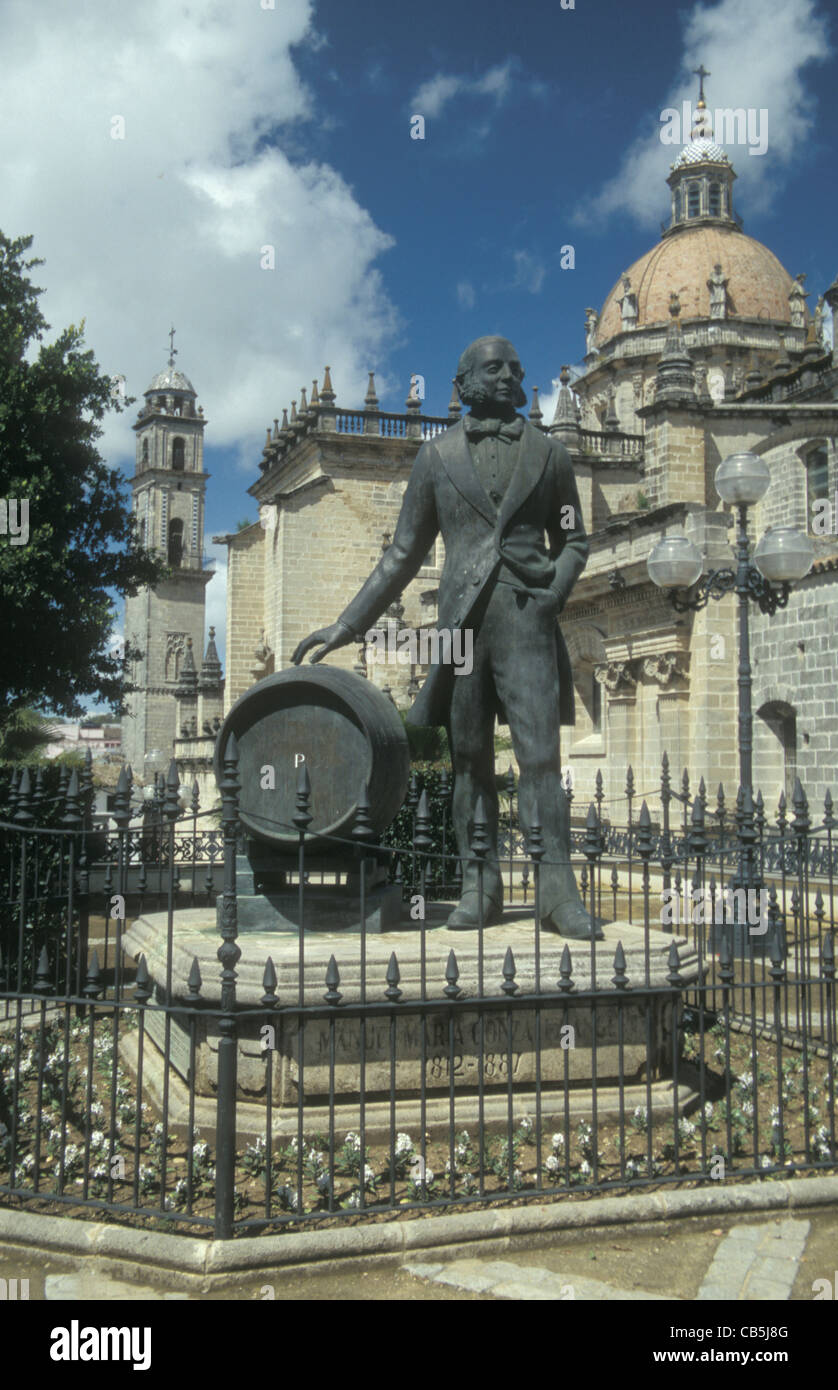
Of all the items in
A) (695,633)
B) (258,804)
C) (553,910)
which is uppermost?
(695,633)

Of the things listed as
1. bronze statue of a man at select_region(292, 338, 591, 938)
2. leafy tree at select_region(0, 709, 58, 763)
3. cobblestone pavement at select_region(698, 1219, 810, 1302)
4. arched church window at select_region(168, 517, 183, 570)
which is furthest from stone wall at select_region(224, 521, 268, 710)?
arched church window at select_region(168, 517, 183, 570)

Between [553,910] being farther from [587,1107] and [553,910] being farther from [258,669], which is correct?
[258,669]

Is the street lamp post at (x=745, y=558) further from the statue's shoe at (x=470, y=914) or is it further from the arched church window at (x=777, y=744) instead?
the arched church window at (x=777, y=744)

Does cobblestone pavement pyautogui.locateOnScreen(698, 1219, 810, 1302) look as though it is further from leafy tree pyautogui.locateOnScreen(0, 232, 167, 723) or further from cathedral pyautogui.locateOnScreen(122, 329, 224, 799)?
cathedral pyautogui.locateOnScreen(122, 329, 224, 799)

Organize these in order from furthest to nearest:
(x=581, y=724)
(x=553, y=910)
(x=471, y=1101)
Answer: (x=581, y=724) → (x=553, y=910) → (x=471, y=1101)

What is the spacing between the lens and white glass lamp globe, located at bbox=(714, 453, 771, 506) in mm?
8695

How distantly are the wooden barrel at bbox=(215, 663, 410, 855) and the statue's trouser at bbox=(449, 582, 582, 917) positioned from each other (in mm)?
429

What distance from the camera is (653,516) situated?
19.4m

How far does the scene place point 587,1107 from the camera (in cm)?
443

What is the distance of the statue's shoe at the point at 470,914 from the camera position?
5.05 m

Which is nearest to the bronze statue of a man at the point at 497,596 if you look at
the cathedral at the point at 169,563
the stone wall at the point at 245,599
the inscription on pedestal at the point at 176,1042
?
the inscription on pedestal at the point at 176,1042

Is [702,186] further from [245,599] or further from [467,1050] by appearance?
[467,1050]
